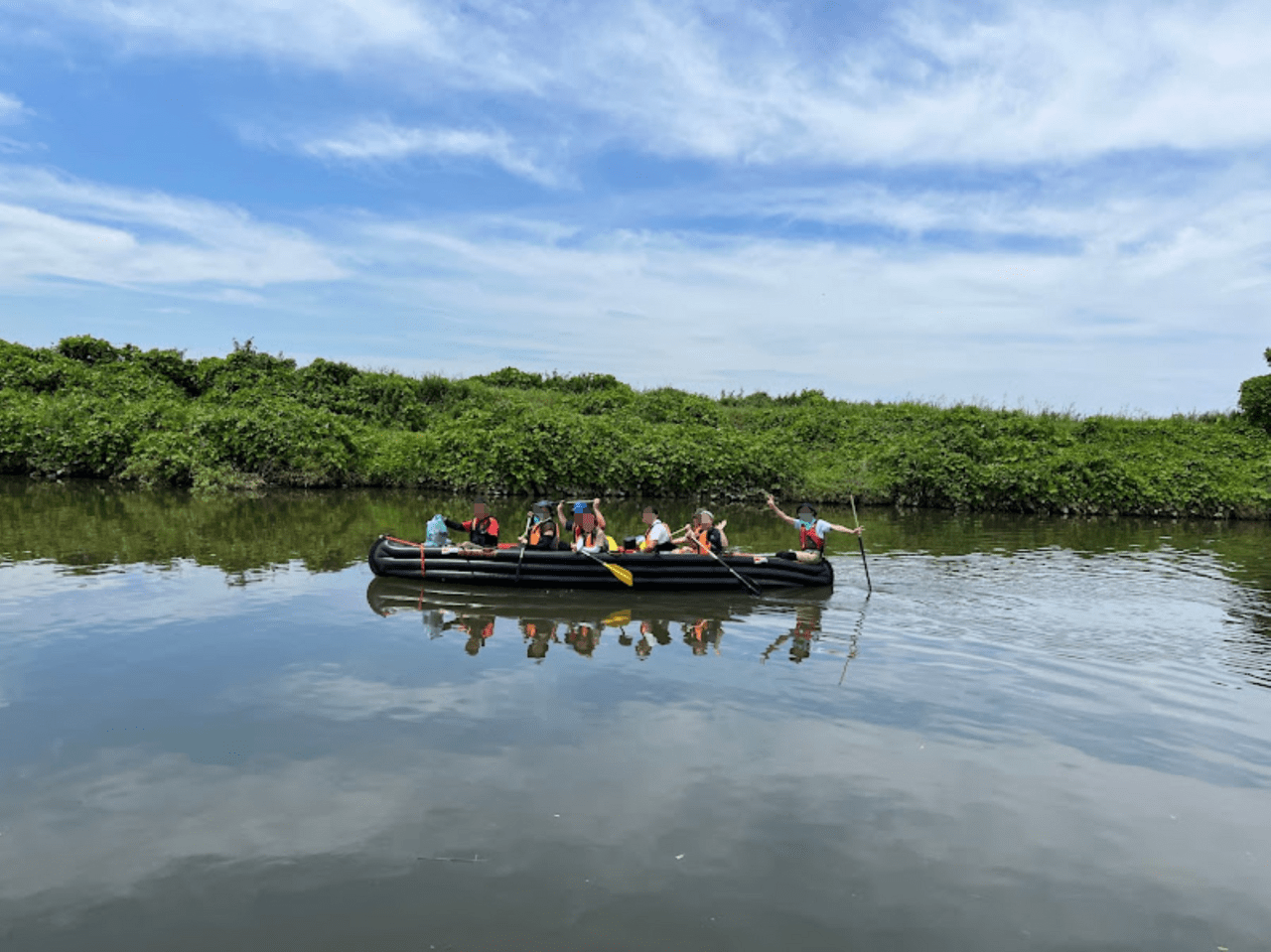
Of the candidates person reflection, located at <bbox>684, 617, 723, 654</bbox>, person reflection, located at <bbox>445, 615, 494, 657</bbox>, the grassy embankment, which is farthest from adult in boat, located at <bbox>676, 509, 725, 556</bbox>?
the grassy embankment

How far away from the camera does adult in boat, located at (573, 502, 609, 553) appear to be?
13.6m

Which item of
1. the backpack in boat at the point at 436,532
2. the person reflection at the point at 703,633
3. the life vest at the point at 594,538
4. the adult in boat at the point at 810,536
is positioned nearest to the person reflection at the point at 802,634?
the person reflection at the point at 703,633

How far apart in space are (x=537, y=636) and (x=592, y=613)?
5.05 ft

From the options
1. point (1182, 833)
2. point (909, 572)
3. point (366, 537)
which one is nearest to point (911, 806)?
point (1182, 833)

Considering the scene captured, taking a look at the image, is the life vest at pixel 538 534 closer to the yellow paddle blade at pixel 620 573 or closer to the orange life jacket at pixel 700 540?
the yellow paddle blade at pixel 620 573

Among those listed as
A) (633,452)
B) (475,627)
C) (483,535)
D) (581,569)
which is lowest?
(475,627)

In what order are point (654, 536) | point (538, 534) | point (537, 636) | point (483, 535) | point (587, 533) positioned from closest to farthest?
point (537, 636) → point (654, 536) → point (538, 534) → point (587, 533) → point (483, 535)

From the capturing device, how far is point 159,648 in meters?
9.58

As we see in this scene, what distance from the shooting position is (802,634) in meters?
A: 11.2

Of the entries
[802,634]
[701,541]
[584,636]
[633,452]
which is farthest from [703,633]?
[633,452]

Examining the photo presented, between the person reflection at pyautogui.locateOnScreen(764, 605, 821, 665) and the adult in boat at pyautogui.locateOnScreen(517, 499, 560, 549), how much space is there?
4032 mm

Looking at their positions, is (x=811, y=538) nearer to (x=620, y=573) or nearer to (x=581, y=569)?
(x=620, y=573)

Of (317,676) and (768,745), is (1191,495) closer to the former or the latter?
(768,745)

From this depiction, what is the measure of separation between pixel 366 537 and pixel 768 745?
534 inches
